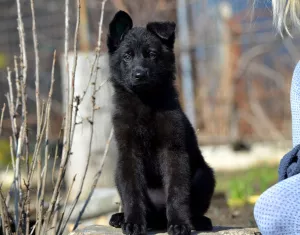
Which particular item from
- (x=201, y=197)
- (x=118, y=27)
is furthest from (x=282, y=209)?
(x=118, y=27)

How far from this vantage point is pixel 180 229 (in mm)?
3340

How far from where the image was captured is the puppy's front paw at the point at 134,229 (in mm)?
3366

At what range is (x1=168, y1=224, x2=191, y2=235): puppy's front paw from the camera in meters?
3.33

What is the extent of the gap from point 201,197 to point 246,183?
3403 millimetres

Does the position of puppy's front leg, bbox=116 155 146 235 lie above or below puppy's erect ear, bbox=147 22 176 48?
below

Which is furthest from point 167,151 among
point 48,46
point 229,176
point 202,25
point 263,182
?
point 202,25

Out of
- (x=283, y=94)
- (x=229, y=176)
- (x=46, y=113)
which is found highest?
(x=46, y=113)

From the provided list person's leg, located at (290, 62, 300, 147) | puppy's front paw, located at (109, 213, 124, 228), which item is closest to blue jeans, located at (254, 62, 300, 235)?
person's leg, located at (290, 62, 300, 147)

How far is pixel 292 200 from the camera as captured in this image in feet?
10.3

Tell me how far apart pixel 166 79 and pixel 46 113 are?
0.69 meters

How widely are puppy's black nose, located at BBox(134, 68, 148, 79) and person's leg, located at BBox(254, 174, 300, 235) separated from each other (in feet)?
3.11

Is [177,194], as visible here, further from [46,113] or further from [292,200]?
[46,113]

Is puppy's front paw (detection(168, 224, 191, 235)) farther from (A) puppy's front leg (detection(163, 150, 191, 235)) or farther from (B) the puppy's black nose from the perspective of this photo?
(B) the puppy's black nose

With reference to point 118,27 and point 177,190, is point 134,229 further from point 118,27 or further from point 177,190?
point 118,27
